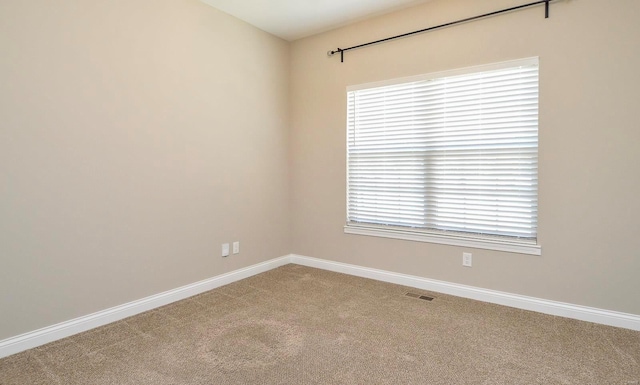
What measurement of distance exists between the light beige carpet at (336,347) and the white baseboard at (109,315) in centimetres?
7

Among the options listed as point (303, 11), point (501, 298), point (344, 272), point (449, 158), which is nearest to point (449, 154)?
point (449, 158)

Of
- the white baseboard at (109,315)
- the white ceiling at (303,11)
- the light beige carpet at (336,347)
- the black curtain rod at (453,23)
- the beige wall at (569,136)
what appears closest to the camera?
the light beige carpet at (336,347)

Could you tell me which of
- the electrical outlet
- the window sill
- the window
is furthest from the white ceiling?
the electrical outlet

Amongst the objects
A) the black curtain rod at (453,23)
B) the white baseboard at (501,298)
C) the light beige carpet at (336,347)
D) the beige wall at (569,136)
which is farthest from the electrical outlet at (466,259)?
the black curtain rod at (453,23)

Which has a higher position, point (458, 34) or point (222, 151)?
point (458, 34)

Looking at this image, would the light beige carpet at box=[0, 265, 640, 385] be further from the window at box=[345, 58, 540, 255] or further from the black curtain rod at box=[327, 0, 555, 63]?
the black curtain rod at box=[327, 0, 555, 63]

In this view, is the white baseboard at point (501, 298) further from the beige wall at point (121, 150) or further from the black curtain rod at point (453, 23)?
the black curtain rod at point (453, 23)

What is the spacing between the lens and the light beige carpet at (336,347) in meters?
1.97

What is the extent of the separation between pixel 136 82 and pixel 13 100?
32.2 inches

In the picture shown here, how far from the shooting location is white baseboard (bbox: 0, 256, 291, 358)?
223cm

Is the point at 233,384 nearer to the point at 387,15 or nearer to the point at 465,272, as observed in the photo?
the point at 465,272

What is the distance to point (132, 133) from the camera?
2789 millimetres

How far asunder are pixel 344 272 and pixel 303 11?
9.05ft

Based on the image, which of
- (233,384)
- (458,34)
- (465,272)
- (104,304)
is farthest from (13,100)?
(465,272)
